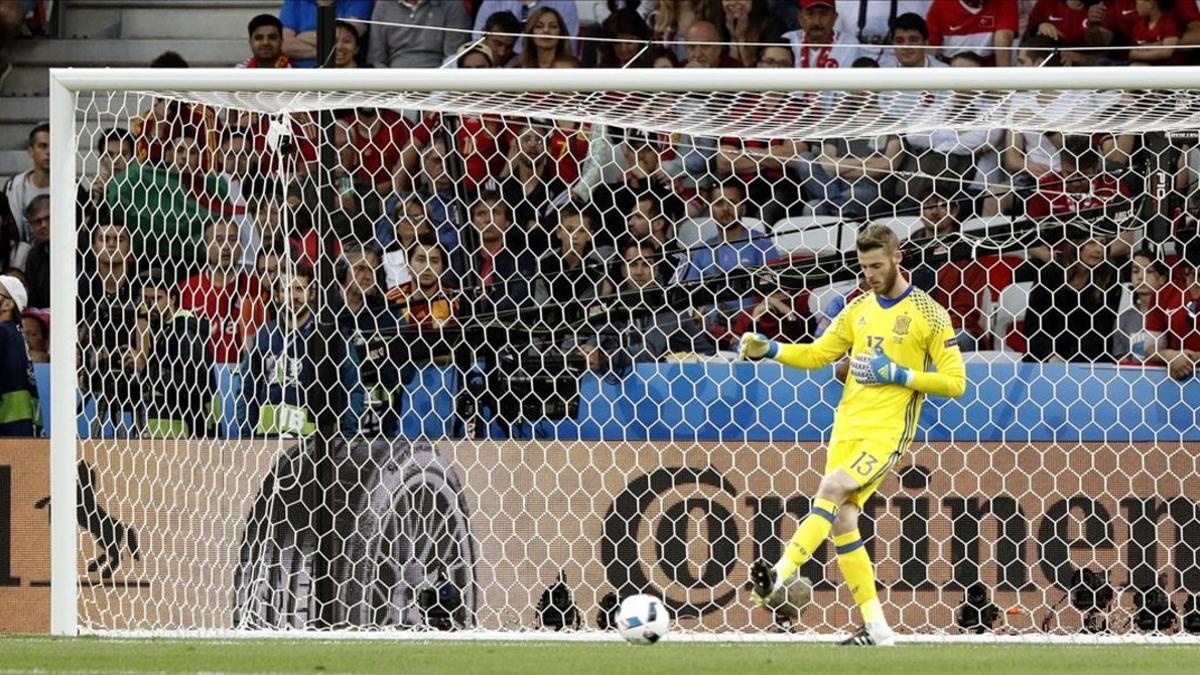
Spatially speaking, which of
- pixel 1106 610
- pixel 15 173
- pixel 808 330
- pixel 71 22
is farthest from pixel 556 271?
pixel 71 22

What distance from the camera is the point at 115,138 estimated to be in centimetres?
898

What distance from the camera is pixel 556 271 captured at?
27.9 feet

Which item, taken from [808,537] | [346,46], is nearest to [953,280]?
[808,537]

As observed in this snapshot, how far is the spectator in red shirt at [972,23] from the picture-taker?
10977 mm

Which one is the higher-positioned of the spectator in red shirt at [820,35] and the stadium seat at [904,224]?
the spectator in red shirt at [820,35]

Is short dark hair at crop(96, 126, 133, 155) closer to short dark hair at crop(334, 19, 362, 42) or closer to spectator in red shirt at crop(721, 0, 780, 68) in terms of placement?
short dark hair at crop(334, 19, 362, 42)

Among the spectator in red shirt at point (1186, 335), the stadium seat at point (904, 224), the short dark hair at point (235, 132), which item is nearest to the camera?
the spectator in red shirt at point (1186, 335)

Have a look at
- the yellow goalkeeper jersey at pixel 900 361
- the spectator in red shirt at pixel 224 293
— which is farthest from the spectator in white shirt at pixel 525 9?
the yellow goalkeeper jersey at pixel 900 361

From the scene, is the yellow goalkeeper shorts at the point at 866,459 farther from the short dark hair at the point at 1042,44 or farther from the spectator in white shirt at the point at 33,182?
→ the spectator in white shirt at the point at 33,182

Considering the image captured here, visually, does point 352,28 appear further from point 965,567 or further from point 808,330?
point 965,567

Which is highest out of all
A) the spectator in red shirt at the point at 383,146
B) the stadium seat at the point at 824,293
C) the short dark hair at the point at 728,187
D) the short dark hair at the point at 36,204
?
the spectator in red shirt at the point at 383,146

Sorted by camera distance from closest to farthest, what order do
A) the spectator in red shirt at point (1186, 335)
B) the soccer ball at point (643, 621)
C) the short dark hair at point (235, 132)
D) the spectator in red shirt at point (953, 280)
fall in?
the soccer ball at point (643, 621) → the spectator in red shirt at point (1186, 335) → the spectator in red shirt at point (953, 280) → the short dark hair at point (235, 132)

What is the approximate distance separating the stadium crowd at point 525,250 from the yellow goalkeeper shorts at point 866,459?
1.47 meters

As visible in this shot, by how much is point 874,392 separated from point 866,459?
0.25 meters
